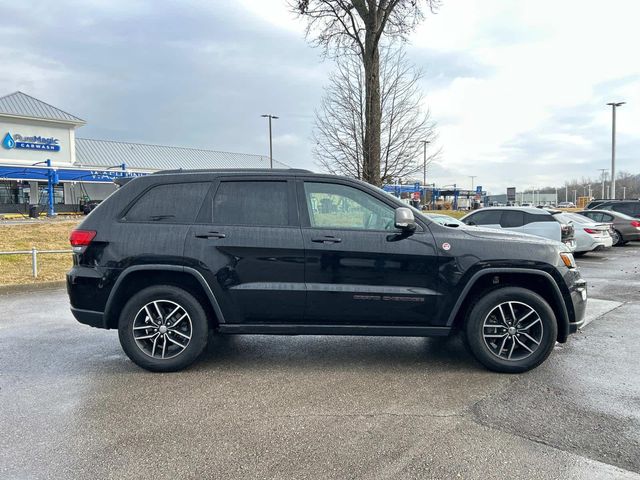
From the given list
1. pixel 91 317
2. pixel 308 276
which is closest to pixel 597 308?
pixel 308 276

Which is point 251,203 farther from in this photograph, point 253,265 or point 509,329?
point 509,329

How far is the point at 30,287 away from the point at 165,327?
6.84 meters

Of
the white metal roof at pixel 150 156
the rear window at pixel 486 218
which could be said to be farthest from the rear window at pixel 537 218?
the white metal roof at pixel 150 156

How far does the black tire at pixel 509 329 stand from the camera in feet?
14.4

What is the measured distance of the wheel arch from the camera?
4.41 m

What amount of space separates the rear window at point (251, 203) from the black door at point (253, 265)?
2cm

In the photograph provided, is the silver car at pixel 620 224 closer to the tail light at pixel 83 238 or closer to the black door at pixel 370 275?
the black door at pixel 370 275

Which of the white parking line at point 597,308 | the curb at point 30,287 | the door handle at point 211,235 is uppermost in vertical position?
the door handle at point 211,235

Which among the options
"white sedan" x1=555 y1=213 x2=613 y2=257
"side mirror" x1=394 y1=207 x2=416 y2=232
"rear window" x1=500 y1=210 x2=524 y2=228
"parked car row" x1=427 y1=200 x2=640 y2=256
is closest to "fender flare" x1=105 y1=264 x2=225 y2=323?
"side mirror" x1=394 y1=207 x2=416 y2=232

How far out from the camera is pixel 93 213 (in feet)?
15.3

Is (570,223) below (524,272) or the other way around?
the other way around

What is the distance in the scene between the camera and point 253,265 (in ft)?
14.4

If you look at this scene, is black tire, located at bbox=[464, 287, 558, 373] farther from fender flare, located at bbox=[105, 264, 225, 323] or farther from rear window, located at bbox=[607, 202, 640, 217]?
rear window, located at bbox=[607, 202, 640, 217]

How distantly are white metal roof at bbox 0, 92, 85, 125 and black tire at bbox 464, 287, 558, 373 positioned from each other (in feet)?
155
